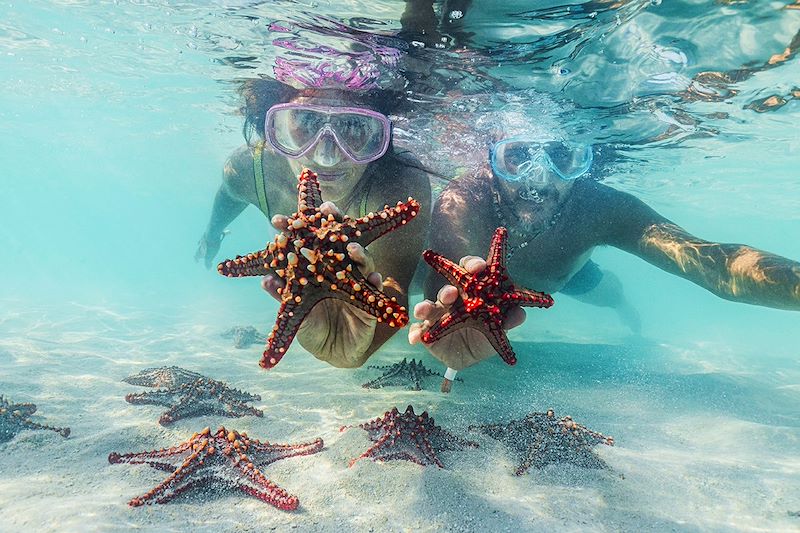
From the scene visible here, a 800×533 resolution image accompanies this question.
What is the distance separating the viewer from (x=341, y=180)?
5434 millimetres

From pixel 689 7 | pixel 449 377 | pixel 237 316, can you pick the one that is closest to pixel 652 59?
pixel 689 7

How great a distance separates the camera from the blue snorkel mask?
818 centimetres

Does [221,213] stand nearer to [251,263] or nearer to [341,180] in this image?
[341,180]

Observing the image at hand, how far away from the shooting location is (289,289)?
2574mm

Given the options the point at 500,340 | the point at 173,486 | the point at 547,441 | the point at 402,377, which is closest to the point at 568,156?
the point at 402,377

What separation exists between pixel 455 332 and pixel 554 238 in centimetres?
499

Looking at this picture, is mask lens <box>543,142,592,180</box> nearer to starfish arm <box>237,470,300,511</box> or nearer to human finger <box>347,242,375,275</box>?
human finger <box>347,242,375,275</box>

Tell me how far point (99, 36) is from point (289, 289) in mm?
12798

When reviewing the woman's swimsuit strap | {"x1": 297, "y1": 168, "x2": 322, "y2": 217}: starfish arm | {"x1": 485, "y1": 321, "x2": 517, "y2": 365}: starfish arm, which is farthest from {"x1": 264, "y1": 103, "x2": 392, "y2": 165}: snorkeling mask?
{"x1": 485, "y1": 321, "x2": 517, "y2": 365}: starfish arm

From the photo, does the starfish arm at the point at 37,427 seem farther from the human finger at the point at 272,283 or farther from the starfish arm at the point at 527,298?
the starfish arm at the point at 527,298

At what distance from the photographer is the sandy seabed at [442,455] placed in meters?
3.24

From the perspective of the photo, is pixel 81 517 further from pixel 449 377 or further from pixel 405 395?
pixel 405 395

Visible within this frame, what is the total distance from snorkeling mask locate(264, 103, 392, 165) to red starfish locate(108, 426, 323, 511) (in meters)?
3.46

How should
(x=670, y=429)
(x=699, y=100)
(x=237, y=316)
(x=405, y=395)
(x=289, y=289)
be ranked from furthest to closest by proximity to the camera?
(x=237, y=316) → (x=699, y=100) → (x=405, y=395) → (x=670, y=429) → (x=289, y=289)
